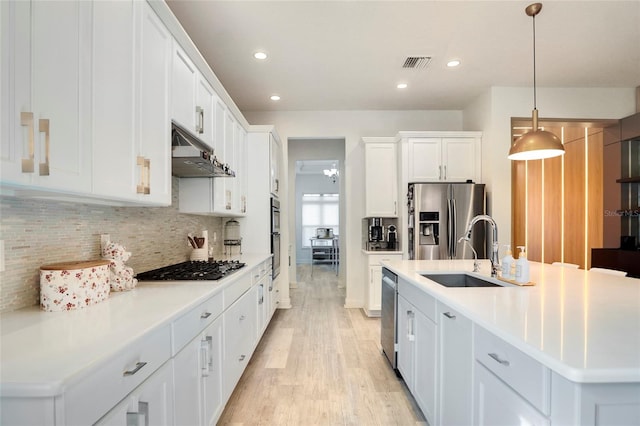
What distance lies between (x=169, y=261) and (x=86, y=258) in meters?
0.95

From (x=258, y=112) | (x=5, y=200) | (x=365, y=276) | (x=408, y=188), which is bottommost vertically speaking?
(x=365, y=276)

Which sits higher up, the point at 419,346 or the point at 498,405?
the point at 498,405

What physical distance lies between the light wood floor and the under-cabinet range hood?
5.52 ft

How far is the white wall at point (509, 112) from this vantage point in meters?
3.85

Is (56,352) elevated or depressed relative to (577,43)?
depressed

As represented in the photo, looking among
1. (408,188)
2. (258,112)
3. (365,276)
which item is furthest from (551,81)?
(258,112)

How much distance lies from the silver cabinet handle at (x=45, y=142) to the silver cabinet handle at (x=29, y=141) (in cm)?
3

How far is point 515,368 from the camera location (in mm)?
1022

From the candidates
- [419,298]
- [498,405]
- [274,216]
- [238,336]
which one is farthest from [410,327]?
[274,216]

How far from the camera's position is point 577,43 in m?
2.91

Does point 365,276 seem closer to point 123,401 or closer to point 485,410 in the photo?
point 485,410

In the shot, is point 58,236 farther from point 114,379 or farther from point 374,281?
point 374,281

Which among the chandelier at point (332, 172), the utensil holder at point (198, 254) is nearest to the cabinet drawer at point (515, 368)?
the utensil holder at point (198, 254)

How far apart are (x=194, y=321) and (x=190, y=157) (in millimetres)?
1066
